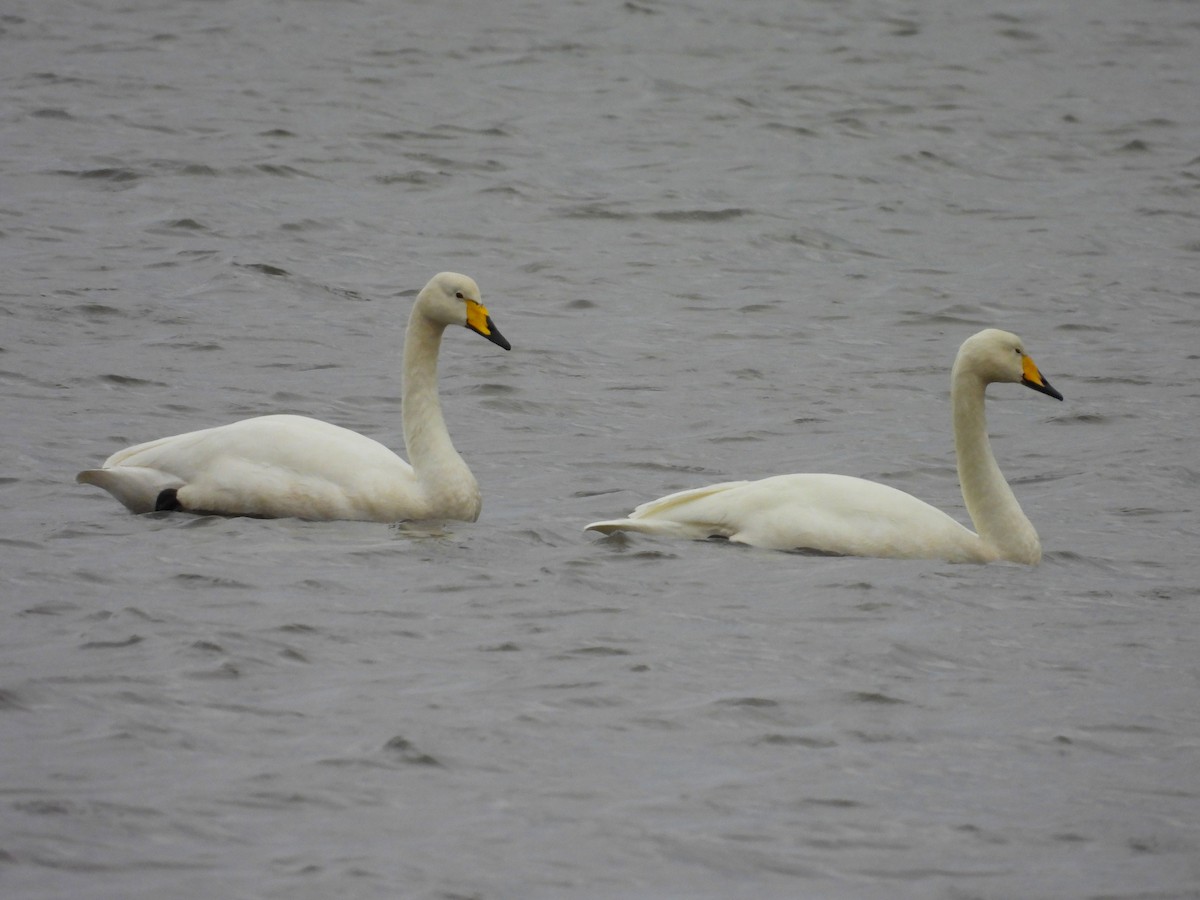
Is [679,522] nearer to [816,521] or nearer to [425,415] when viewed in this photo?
[816,521]

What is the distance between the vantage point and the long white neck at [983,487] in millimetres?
9250

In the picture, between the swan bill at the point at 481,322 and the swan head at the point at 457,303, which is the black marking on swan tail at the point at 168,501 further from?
the swan bill at the point at 481,322

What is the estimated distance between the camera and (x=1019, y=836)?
5.95 meters

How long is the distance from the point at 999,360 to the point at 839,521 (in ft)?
A: 4.05

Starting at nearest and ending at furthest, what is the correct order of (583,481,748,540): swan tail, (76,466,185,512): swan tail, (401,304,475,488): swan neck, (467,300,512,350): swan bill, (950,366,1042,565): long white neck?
1. (583,481,748,540): swan tail
2. (950,366,1042,565): long white neck
3. (76,466,185,512): swan tail
4. (401,304,475,488): swan neck
5. (467,300,512,350): swan bill

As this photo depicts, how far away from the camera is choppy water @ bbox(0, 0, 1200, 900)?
593 cm

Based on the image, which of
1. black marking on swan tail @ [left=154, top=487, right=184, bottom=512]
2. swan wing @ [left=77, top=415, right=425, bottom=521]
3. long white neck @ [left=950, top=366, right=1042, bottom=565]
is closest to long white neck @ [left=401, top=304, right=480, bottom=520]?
swan wing @ [left=77, top=415, right=425, bottom=521]

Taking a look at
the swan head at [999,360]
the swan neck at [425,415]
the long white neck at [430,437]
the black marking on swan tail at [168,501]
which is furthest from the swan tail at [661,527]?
the black marking on swan tail at [168,501]

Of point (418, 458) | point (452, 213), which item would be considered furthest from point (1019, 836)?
point (452, 213)

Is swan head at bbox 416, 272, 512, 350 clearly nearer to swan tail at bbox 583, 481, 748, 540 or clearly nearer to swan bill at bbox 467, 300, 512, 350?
swan bill at bbox 467, 300, 512, 350

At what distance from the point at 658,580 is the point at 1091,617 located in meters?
1.74

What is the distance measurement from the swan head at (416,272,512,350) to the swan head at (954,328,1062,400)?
219cm

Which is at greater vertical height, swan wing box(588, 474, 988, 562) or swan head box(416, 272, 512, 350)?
swan head box(416, 272, 512, 350)

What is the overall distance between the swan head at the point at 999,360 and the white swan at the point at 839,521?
51cm
